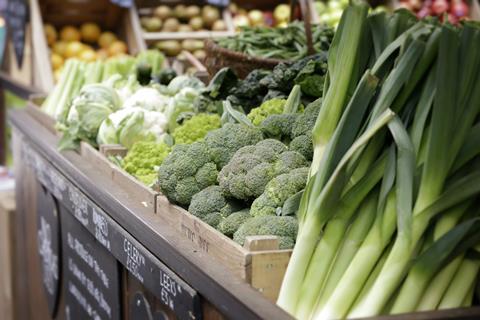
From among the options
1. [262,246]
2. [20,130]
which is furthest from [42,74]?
[262,246]

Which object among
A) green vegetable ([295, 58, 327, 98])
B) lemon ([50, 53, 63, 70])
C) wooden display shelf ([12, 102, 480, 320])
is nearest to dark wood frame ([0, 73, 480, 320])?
wooden display shelf ([12, 102, 480, 320])

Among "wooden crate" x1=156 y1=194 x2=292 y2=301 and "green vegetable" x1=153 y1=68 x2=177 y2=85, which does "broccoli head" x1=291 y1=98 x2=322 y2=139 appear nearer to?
"wooden crate" x1=156 y1=194 x2=292 y2=301

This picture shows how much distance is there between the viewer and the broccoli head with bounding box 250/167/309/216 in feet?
6.59

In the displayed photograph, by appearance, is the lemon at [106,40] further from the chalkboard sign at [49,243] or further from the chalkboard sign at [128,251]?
the chalkboard sign at [128,251]

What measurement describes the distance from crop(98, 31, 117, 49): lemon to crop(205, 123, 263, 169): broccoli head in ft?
15.7

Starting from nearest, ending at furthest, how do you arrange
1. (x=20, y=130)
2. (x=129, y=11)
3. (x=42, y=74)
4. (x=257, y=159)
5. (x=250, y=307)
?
(x=250, y=307)
(x=257, y=159)
(x=20, y=130)
(x=42, y=74)
(x=129, y=11)

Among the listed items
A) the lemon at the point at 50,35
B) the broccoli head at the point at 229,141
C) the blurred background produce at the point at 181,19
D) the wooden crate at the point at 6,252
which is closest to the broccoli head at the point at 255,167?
the broccoli head at the point at 229,141

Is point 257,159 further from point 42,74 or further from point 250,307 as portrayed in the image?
point 42,74

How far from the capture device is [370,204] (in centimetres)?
174

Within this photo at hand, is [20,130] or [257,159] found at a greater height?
[257,159]

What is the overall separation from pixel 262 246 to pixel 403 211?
1.10 ft

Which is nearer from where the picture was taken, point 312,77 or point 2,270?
point 312,77

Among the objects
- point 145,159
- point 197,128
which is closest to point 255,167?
point 197,128

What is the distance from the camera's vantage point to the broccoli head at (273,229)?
1.88m
